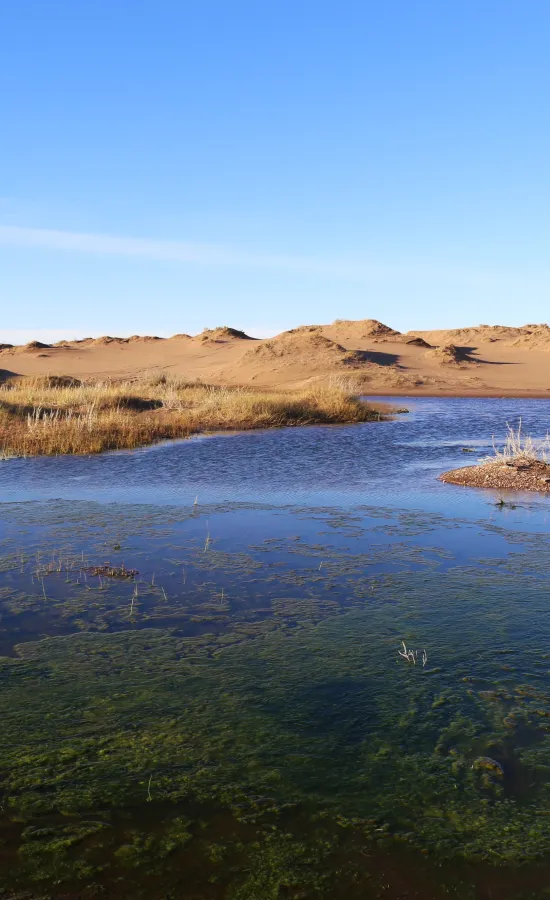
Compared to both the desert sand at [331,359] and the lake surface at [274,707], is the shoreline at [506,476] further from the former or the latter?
the desert sand at [331,359]

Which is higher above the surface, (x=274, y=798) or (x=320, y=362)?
(x=320, y=362)

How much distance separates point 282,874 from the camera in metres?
3.51

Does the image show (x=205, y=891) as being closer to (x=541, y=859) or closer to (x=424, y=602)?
(x=541, y=859)

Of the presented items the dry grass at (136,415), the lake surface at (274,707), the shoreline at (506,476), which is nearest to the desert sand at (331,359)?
the dry grass at (136,415)

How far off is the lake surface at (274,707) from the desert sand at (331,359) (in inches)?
1161

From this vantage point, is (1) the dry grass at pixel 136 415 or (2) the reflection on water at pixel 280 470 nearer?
(2) the reflection on water at pixel 280 470

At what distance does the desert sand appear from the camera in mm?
46219

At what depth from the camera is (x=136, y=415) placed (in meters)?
25.2

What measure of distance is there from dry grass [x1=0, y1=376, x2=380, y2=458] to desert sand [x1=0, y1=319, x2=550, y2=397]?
1009 cm

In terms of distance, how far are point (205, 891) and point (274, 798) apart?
740 mm

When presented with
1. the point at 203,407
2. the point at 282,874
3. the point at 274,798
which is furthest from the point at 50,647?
the point at 203,407

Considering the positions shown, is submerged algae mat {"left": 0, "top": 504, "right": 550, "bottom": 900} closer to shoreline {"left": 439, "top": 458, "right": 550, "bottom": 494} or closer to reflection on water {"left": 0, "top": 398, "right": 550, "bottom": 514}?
reflection on water {"left": 0, "top": 398, "right": 550, "bottom": 514}

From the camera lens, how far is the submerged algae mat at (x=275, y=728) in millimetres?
3594

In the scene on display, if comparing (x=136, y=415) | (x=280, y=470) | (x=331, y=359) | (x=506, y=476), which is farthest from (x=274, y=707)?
(x=331, y=359)
